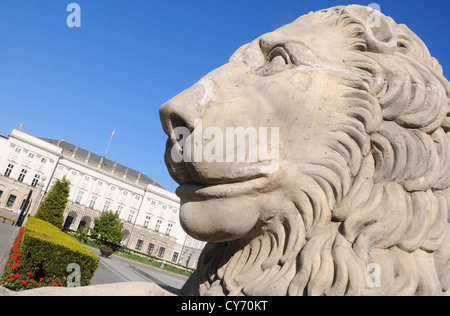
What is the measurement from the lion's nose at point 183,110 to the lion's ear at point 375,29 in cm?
77

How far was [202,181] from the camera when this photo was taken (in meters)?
1.48

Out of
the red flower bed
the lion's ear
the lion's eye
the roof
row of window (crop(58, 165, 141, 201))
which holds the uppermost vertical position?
the roof

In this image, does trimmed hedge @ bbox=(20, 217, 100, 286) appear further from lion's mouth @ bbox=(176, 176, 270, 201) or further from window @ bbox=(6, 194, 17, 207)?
window @ bbox=(6, 194, 17, 207)

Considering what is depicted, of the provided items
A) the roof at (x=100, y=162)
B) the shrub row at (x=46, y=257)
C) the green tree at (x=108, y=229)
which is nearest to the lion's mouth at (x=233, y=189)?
the shrub row at (x=46, y=257)

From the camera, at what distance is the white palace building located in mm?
45500

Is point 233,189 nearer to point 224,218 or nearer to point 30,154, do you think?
point 224,218

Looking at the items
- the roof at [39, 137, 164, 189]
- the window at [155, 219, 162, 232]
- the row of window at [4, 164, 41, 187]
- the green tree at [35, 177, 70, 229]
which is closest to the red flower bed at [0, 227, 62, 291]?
the green tree at [35, 177, 70, 229]

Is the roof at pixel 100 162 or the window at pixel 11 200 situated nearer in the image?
the window at pixel 11 200

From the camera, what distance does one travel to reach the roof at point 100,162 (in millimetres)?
51156

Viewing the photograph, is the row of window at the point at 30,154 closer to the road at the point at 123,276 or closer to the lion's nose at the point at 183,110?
the road at the point at 123,276

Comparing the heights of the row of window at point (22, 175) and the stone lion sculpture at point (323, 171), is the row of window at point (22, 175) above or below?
above

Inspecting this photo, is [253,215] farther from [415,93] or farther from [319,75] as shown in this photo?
[415,93]

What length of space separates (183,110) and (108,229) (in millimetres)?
45980
